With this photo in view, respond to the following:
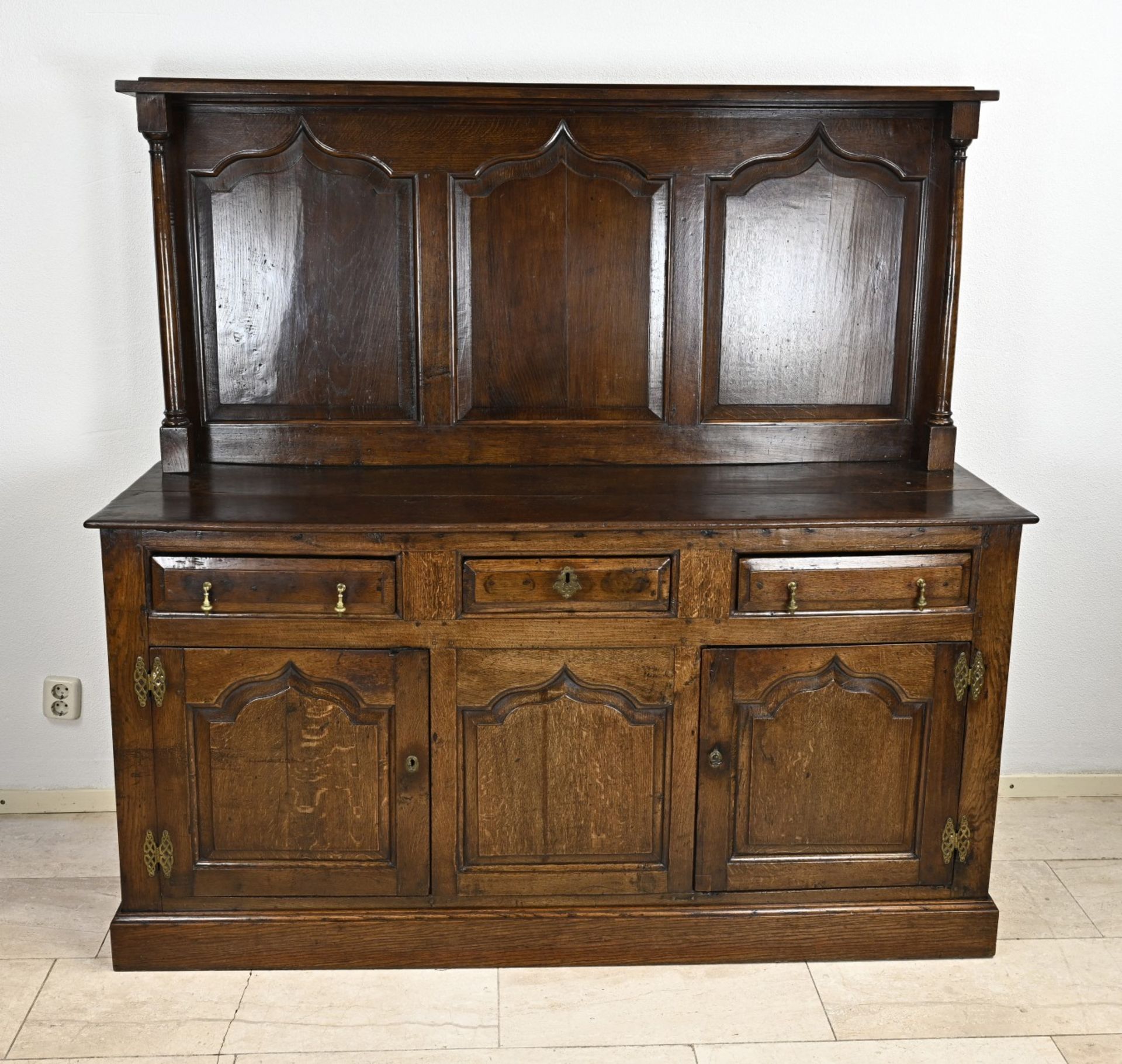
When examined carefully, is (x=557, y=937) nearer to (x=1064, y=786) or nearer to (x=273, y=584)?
(x=273, y=584)

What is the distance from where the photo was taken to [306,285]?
275 centimetres

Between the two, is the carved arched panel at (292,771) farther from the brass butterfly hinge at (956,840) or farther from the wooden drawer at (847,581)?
the brass butterfly hinge at (956,840)

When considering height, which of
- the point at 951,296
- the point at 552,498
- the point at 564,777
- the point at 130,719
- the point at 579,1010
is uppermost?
the point at 951,296

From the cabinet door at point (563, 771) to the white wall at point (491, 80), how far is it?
1.06m

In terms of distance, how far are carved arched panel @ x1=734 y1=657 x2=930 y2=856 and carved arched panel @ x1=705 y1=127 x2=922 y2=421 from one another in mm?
677

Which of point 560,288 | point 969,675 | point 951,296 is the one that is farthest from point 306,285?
point 969,675

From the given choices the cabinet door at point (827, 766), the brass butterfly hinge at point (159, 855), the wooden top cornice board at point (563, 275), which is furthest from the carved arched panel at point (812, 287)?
the brass butterfly hinge at point (159, 855)

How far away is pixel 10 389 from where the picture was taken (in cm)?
290

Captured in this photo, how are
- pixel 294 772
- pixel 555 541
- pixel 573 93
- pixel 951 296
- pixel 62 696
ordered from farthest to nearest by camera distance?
pixel 62 696
pixel 951 296
pixel 573 93
pixel 294 772
pixel 555 541

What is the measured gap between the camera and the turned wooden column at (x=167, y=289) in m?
2.55

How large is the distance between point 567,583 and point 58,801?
153cm

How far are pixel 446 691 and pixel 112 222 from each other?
4.20 feet

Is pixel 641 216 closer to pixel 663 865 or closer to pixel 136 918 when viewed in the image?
pixel 663 865

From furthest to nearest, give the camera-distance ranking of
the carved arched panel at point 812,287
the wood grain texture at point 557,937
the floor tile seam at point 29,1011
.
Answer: the carved arched panel at point 812,287 < the wood grain texture at point 557,937 < the floor tile seam at point 29,1011
